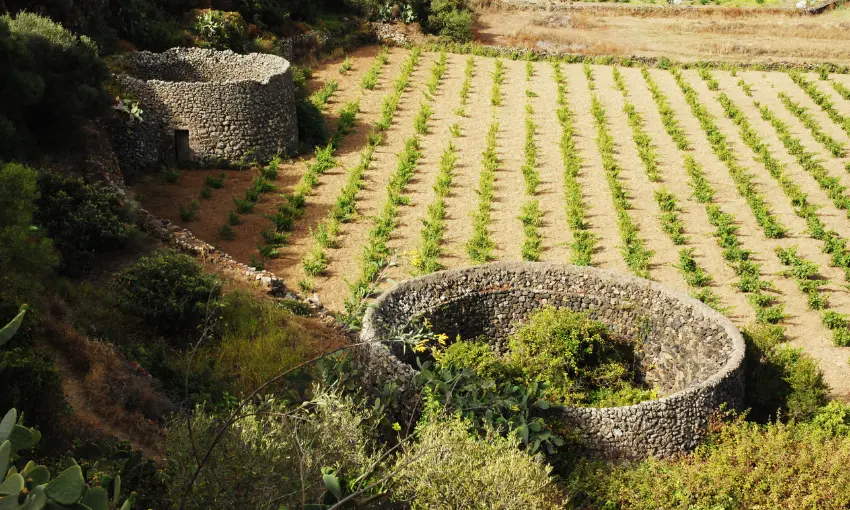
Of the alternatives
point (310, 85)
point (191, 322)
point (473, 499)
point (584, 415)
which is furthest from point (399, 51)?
point (473, 499)

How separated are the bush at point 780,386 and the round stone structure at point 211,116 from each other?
17556 mm

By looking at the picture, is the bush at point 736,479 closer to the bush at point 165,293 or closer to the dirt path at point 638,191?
the bush at point 165,293

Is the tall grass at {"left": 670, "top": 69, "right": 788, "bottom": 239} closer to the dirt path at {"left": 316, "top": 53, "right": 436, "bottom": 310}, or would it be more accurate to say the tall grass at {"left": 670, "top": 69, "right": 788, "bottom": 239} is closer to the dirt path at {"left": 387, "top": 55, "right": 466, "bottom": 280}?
the dirt path at {"left": 387, "top": 55, "right": 466, "bottom": 280}

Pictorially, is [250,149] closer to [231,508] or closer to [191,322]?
[191,322]

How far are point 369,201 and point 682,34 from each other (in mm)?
27874

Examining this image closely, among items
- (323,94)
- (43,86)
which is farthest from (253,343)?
(323,94)

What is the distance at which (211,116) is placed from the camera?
2703 cm

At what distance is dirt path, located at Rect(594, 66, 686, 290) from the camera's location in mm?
22016

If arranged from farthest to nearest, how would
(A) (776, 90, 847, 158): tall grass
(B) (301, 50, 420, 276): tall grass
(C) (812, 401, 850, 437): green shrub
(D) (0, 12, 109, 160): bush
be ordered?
(A) (776, 90, 847, 158): tall grass
(B) (301, 50, 420, 276): tall grass
(D) (0, 12, 109, 160): bush
(C) (812, 401, 850, 437): green shrub

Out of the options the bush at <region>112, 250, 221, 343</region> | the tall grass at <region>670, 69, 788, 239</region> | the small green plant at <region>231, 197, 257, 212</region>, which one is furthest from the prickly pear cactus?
the tall grass at <region>670, 69, 788, 239</region>

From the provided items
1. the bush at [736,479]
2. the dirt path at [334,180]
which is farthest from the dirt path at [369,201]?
the bush at [736,479]

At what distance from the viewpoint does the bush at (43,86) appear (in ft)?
66.6

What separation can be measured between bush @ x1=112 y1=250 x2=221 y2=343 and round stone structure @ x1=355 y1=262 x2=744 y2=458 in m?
3.71

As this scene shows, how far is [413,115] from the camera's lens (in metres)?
33.1
